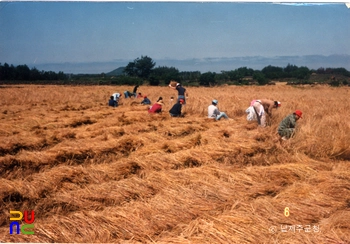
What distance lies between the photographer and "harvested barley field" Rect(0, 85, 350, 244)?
3.18m

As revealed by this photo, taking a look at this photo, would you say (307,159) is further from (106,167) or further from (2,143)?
(2,143)

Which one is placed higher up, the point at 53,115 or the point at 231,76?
the point at 231,76

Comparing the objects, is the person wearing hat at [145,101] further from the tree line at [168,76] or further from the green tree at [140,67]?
the green tree at [140,67]

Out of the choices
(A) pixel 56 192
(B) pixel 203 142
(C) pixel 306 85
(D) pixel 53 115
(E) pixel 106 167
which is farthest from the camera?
(D) pixel 53 115

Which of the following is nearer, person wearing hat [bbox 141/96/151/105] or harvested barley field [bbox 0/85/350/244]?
harvested barley field [bbox 0/85/350/244]

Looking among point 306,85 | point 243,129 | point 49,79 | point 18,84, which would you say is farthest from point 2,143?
point 306,85

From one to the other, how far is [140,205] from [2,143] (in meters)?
3.36

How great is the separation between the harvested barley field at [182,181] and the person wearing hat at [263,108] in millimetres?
264

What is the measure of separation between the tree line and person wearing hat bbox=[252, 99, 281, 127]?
2.75ft

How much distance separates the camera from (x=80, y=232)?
3.18 meters

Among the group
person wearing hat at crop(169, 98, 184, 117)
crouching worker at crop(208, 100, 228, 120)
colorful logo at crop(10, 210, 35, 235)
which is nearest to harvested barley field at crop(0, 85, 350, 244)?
colorful logo at crop(10, 210, 35, 235)

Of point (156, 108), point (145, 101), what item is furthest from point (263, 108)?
point (145, 101)

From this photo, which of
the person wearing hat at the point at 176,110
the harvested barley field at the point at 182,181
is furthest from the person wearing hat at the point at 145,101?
the harvested barley field at the point at 182,181

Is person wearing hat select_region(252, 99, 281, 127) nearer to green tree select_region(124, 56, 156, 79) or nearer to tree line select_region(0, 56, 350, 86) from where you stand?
tree line select_region(0, 56, 350, 86)
